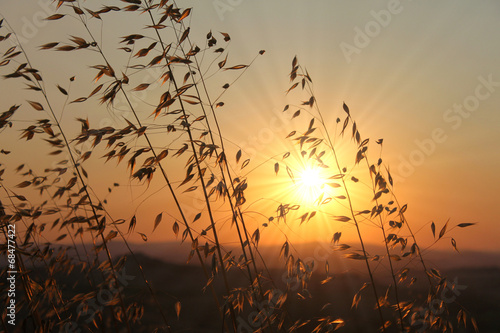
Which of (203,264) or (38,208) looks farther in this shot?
(38,208)

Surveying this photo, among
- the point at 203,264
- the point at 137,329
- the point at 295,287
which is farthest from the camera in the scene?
the point at 137,329

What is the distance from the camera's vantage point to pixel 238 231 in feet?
7.91

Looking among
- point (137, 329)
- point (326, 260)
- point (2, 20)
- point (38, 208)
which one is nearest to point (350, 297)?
point (326, 260)

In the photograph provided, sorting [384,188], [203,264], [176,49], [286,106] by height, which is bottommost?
[203,264]

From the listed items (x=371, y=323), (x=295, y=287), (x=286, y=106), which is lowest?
(x=371, y=323)

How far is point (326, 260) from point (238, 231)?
29.7 inches

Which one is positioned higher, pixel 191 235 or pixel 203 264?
pixel 191 235

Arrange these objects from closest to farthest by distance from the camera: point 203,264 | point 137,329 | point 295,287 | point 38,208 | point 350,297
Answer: point 203,264 < point 295,287 < point 38,208 < point 137,329 < point 350,297

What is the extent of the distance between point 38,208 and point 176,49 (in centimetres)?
152

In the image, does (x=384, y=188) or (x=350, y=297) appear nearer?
(x=384, y=188)

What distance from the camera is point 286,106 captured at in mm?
2893

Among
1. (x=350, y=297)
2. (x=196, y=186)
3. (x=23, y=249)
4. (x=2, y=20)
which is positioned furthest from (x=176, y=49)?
(x=350, y=297)

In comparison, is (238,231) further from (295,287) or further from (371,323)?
(371,323)

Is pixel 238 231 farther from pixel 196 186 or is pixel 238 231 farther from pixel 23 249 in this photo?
pixel 23 249
